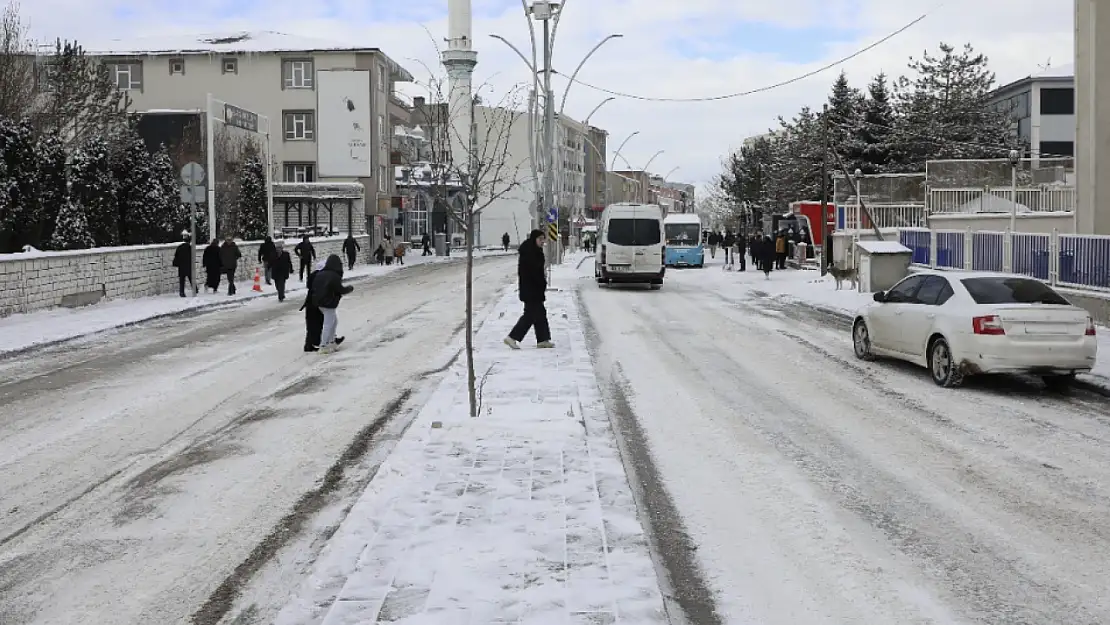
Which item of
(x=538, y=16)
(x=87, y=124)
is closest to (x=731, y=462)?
(x=538, y=16)

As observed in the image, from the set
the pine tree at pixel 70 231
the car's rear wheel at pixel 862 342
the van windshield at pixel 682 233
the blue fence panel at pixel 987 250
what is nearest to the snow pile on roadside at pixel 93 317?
the pine tree at pixel 70 231

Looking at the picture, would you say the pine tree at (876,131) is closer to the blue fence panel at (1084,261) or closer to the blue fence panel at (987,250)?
the blue fence panel at (987,250)

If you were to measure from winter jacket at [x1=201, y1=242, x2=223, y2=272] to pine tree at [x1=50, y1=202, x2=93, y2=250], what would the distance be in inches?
132

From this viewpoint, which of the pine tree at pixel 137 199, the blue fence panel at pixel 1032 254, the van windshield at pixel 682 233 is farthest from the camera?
the van windshield at pixel 682 233

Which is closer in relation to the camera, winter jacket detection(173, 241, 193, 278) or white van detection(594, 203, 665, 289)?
winter jacket detection(173, 241, 193, 278)

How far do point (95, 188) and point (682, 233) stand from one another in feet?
95.7

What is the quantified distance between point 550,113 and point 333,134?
1165 inches

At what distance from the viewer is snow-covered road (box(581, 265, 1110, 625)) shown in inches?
226

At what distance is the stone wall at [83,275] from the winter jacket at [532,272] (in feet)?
30.0

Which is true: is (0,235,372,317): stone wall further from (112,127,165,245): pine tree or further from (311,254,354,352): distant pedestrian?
(311,254,354,352): distant pedestrian

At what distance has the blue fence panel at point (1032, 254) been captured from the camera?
21736 mm

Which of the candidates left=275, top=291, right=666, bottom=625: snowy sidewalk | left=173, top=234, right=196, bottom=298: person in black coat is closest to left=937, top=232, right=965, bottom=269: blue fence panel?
left=275, top=291, right=666, bottom=625: snowy sidewalk

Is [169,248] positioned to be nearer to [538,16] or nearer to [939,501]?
[538,16]

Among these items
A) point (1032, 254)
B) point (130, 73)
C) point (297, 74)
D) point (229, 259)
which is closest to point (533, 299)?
point (1032, 254)
